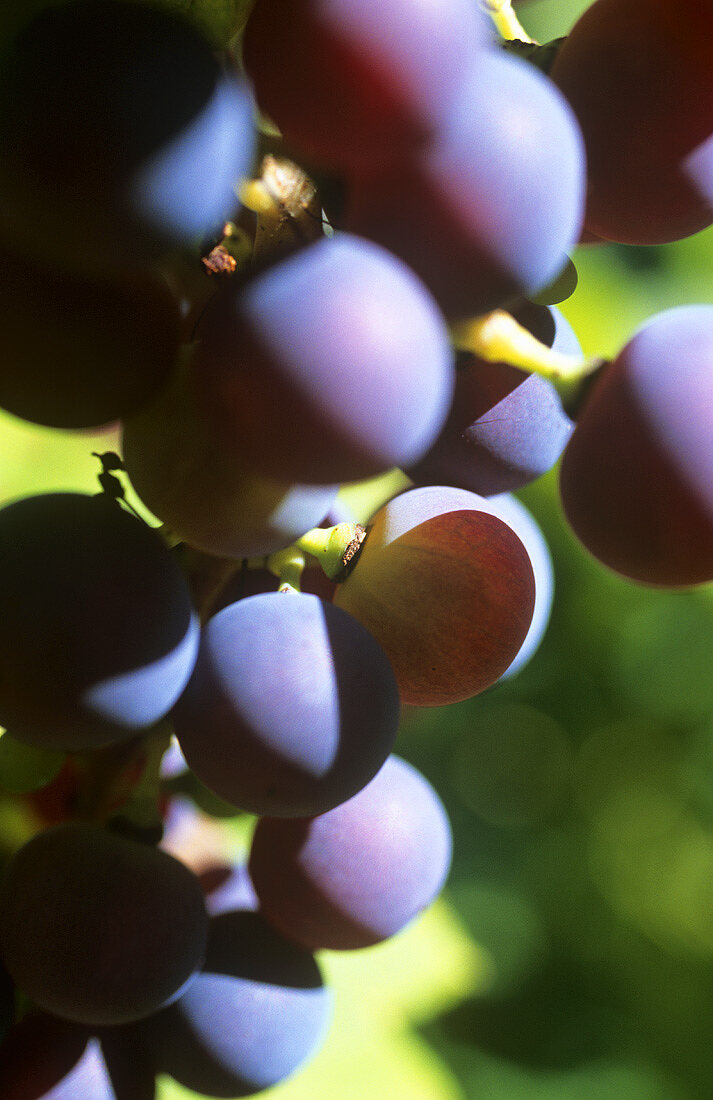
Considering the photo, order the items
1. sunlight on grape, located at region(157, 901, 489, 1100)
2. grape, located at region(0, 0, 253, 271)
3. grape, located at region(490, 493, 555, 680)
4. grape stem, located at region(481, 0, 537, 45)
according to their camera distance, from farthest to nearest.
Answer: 1. sunlight on grape, located at region(157, 901, 489, 1100)
2. grape, located at region(490, 493, 555, 680)
3. grape stem, located at region(481, 0, 537, 45)
4. grape, located at region(0, 0, 253, 271)

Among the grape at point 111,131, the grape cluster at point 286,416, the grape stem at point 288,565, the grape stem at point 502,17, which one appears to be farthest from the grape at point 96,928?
the grape stem at point 502,17

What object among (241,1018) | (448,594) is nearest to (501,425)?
(448,594)

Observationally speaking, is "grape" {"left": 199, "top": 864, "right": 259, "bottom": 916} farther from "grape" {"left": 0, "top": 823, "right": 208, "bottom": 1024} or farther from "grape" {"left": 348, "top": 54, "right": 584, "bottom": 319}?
"grape" {"left": 348, "top": 54, "right": 584, "bottom": 319}

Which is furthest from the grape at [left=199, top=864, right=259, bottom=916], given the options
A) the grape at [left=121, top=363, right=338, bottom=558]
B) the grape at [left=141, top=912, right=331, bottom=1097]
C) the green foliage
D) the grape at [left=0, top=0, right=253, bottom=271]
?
the grape at [left=0, top=0, right=253, bottom=271]

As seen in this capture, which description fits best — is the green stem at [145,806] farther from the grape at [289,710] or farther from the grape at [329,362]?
the grape at [329,362]

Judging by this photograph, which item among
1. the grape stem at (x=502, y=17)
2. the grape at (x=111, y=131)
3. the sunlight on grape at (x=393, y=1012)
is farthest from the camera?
the sunlight on grape at (x=393, y=1012)

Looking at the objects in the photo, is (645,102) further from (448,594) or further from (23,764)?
(23,764)

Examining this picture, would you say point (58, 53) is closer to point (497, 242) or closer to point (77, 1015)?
point (497, 242)
